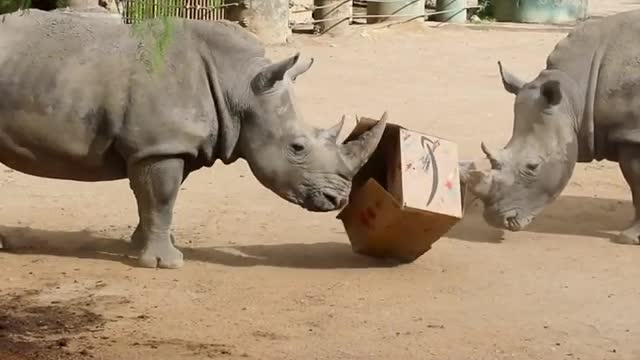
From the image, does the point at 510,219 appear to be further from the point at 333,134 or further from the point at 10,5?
the point at 10,5

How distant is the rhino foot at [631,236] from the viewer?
8289 millimetres

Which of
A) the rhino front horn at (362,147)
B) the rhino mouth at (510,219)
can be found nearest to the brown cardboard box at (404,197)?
the rhino front horn at (362,147)

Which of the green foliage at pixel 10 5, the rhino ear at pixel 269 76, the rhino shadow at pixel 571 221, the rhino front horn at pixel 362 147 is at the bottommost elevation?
the rhino shadow at pixel 571 221

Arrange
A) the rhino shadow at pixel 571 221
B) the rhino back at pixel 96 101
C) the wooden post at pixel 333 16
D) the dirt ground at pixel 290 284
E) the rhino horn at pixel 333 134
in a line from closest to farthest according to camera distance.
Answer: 1. the dirt ground at pixel 290 284
2. the rhino back at pixel 96 101
3. the rhino horn at pixel 333 134
4. the rhino shadow at pixel 571 221
5. the wooden post at pixel 333 16

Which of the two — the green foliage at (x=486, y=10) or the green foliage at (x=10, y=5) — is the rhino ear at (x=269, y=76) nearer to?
the green foliage at (x=10, y=5)

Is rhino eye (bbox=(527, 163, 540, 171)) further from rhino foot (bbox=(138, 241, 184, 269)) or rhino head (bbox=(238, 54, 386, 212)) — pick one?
rhino foot (bbox=(138, 241, 184, 269))

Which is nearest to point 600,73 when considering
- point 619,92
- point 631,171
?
point 619,92

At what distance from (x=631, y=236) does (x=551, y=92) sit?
1019mm

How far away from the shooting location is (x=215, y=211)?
8.89m

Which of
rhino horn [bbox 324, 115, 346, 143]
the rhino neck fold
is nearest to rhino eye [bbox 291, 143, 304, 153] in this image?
rhino horn [bbox 324, 115, 346, 143]

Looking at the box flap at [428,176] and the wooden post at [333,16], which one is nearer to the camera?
the box flap at [428,176]

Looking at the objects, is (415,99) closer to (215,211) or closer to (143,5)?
(215,211)

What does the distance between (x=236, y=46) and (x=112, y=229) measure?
63.2 inches

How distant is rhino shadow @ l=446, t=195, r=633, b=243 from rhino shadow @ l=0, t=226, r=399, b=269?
1.02 meters
